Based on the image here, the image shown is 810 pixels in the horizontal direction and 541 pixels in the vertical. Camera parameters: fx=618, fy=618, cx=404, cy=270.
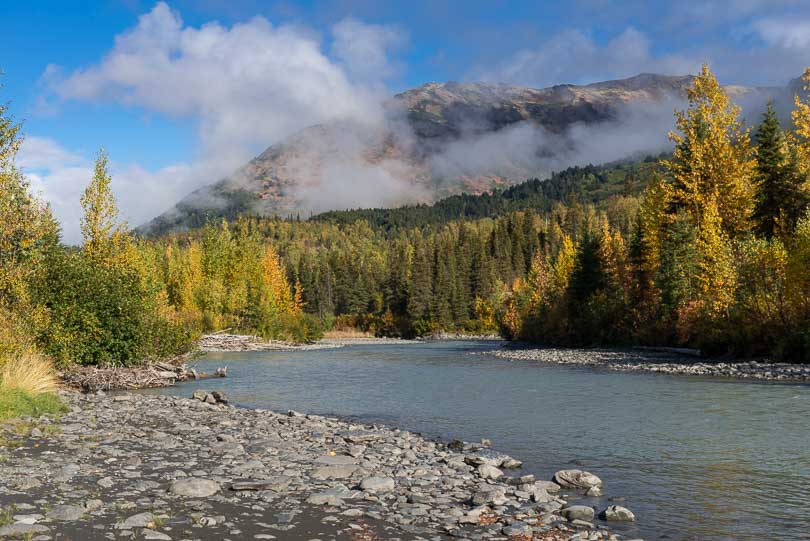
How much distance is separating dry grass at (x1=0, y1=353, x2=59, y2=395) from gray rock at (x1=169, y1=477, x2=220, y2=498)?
30.8ft

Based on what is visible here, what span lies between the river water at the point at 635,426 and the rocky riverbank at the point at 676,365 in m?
2.58

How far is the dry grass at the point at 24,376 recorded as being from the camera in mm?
17672

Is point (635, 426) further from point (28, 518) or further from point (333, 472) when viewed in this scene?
point (28, 518)

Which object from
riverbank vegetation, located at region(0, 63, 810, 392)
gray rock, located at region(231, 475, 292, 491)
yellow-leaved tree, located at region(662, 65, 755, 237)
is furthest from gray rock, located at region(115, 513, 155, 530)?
yellow-leaved tree, located at region(662, 65, 755, 237)

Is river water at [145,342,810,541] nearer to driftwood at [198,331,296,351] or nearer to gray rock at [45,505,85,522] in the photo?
gray rock at [45,505,85,522]

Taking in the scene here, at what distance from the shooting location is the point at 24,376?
1891cm

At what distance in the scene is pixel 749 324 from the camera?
39.0 metres

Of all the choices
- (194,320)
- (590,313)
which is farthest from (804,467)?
(194,320)

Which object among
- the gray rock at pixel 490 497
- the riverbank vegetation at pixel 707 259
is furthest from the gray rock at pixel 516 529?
the riverbank vegetation at pixel 707 259

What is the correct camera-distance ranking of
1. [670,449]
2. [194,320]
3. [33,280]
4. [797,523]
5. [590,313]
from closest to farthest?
[797,523]
[670,449]
[33,280]
[590,313]
[194,320]

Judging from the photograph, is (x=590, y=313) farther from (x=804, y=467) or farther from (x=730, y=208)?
(x=804, y=467)

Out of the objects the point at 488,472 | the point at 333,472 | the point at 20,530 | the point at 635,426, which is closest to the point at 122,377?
the point at 333,472

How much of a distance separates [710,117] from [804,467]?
140 feet

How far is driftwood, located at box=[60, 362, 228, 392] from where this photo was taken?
88.8ft
